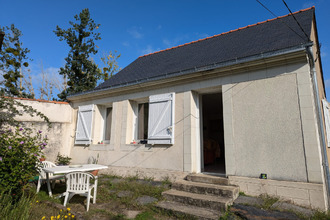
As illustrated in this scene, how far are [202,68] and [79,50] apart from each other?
11825 millimetres

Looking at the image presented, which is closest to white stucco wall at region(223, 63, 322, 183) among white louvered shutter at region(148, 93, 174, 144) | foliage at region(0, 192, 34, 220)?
white louvered shutter at region(148, 93, 174, 144)

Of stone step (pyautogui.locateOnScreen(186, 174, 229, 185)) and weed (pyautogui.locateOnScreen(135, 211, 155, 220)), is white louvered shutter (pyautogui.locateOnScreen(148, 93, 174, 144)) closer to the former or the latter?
stone step (pyautogui.locateOnScreen(186, 174, 229, 185))

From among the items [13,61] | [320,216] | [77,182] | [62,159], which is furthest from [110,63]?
[320,216]

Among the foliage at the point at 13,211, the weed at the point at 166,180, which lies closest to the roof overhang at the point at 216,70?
the weed at the point at 166,180

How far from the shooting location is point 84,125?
6.95 metres

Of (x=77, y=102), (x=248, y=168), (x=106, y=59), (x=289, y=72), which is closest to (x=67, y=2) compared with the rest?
(x=77, y=102)

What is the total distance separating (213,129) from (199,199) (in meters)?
6.94

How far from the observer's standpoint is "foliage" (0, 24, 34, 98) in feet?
46.0

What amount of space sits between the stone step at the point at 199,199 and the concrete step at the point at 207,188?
4.3 inches

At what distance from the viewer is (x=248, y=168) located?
3994mm

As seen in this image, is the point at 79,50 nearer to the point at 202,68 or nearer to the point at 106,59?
the point at 106,59

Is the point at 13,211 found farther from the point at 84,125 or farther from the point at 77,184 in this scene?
the point at 84,125

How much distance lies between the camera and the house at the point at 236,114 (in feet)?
11.8

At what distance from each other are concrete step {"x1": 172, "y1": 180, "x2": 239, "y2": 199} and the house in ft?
1.38
